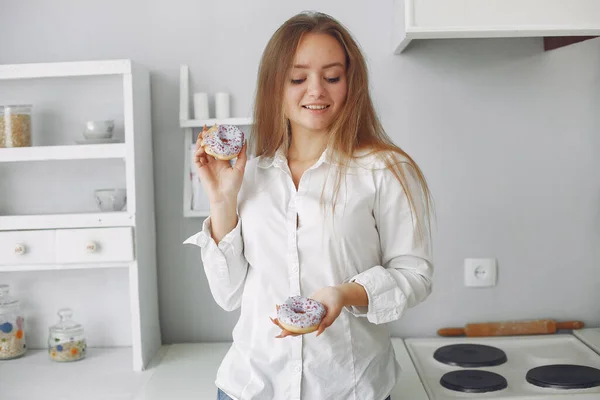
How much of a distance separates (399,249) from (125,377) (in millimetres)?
968

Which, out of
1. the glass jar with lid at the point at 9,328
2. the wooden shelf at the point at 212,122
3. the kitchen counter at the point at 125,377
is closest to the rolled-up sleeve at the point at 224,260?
the kitchen counter at the point at 125,377

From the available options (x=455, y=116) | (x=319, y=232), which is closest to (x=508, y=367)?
(x=455, y=116)

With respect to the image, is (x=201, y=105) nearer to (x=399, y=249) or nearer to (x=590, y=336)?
(x=399, y=249)

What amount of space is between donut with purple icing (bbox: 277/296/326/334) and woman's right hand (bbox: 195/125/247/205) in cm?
27

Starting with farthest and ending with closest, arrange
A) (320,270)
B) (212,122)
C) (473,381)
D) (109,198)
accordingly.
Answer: (212,122) → (109,198) → (473,381) → (320,270)

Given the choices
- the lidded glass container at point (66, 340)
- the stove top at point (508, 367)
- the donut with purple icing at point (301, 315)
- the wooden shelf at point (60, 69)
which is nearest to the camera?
the donut with purple icing at point (301, 315)

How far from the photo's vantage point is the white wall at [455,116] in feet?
7.09

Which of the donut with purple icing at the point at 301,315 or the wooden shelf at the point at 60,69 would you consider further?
the wooden shelf at the point at 60,69

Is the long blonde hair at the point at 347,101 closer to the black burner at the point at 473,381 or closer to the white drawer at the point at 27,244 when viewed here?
the black burner at the point at 473,381

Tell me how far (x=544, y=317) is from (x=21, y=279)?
1624 millimetres

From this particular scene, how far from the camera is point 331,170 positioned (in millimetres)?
1408

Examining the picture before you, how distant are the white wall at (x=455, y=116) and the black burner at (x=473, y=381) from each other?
40cm

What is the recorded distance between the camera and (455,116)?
2170 mm

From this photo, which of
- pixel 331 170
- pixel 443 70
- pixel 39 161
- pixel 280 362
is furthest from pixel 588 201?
pixel 39 161
